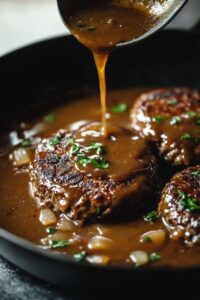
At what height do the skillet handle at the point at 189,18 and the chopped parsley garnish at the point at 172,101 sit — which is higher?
the skillet handle at the point at 189,18

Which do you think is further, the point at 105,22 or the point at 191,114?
the point at 191,114

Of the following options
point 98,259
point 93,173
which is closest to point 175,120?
point 93,173

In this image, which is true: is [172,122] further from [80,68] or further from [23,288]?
[23,288]

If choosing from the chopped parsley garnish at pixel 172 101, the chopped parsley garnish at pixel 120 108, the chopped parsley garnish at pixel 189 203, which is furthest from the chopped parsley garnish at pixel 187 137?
the chopped parsley garnish at pixel 120 108

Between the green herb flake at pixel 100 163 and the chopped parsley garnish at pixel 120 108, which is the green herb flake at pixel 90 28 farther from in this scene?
the chopped parsley garnish at pixel 120 108

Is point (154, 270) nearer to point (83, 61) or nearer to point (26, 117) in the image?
point (26, 117)
